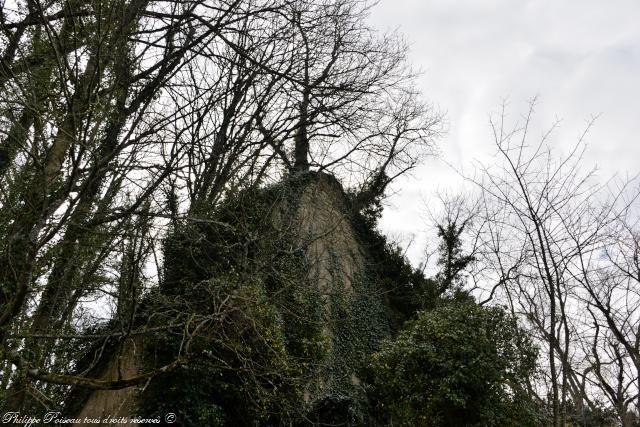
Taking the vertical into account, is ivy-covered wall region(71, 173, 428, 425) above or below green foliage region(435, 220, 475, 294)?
below

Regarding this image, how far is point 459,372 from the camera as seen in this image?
829 centimetres

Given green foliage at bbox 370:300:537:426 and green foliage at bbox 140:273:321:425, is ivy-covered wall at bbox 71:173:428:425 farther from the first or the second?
green foliage at bbox 370:300:537:426

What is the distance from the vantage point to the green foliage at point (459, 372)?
8281mm

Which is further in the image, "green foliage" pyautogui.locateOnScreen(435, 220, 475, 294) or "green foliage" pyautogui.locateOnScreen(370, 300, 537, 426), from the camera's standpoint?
"green foliage" pyautogui.locateOnScreen(435, 220, 475, 294)

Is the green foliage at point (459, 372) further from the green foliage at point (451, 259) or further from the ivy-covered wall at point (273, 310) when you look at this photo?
the green foliage at point (451, 259)

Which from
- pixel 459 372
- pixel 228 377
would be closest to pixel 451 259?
pixel 459 372

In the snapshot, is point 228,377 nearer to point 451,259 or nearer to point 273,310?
point 273,310

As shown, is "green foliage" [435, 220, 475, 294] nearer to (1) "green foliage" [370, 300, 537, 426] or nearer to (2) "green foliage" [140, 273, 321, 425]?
(1) "green foliage" [370, 300, 537, 426]

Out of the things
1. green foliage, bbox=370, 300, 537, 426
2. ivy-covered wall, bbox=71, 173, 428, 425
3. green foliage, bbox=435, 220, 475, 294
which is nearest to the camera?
ivy-covered wall, bbox=71, 173, 428, 425

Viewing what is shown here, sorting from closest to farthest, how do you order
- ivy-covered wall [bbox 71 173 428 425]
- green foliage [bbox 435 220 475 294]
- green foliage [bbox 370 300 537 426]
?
ivy-covered wall [bbox 71 173 428 425], green foliage [bbox 370 300 537 426], green foliage [bbox 435 220 475 294]

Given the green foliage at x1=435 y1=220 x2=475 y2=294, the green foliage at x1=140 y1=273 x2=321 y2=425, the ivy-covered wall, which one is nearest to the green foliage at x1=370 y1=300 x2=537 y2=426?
the ivy-covered wall

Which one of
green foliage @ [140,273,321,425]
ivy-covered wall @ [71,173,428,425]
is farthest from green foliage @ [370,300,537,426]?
green foliage @ [140,273,321,425]

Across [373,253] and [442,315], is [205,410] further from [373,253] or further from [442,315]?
[373,253]

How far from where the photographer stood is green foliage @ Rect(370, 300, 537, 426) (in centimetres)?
828
